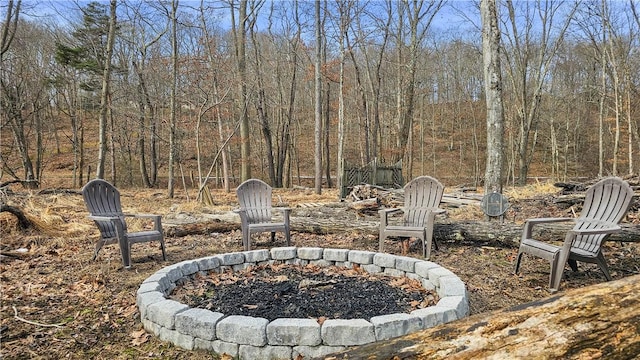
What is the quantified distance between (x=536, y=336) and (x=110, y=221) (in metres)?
4.36

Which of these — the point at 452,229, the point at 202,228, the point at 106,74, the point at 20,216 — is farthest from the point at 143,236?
the point at 106,74

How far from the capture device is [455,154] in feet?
80.2

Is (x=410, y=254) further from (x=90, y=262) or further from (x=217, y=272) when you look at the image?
(x=90, y=262)

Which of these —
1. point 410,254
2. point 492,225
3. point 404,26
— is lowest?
point 410,254

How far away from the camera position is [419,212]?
5078 mm

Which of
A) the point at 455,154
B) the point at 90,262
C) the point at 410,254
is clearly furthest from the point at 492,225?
the point at 455,154

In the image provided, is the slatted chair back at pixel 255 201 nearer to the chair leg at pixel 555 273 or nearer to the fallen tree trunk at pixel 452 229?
the fallen tree trunk at pixel 452 229

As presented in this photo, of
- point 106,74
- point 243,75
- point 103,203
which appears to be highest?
point 243,75

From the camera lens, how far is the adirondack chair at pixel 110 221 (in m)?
4.18

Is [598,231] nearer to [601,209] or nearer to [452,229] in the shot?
[601,209]

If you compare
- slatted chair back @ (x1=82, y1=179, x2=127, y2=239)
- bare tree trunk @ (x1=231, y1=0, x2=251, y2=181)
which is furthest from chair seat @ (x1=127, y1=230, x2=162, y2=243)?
bare tree trunk @ (x1=231, y1=0, x2=251, y2=181)

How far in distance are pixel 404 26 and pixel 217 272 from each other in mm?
14354

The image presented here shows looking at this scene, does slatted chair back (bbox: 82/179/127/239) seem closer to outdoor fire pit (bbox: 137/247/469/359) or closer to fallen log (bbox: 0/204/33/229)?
outdoor fire pit (bbox: 137/247/469/359)

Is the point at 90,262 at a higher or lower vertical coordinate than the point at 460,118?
lower
